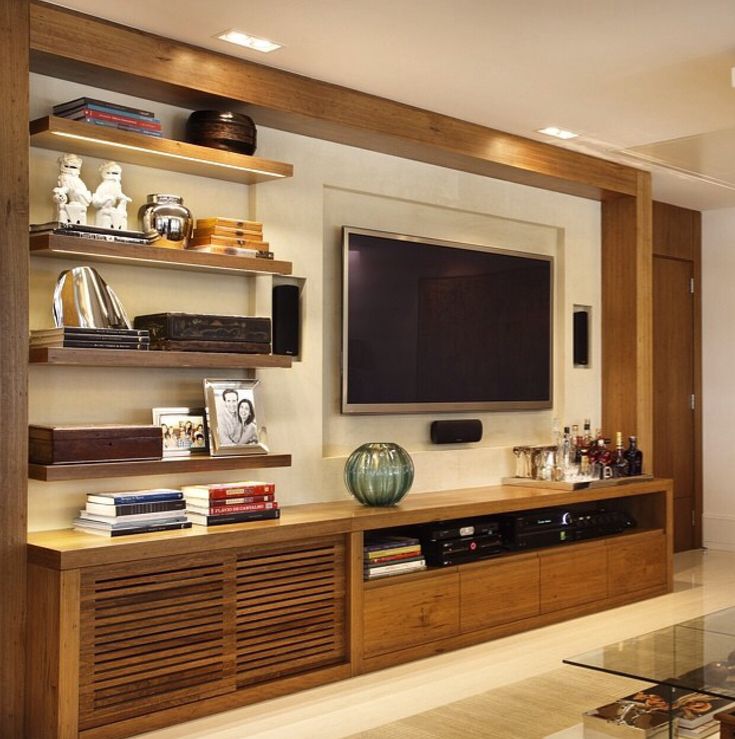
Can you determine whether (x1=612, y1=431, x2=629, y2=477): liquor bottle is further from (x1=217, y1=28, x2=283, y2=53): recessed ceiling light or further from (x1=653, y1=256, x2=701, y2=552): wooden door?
(x1=217, y1=28, x2=283, y2=53): recessed ceiling light

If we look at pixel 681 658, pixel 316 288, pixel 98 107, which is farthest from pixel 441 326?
pixel 681 658

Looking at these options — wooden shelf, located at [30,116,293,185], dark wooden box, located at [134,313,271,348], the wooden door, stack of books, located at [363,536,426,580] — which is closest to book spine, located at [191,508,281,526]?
stack of books, located at [363,536,426,580]

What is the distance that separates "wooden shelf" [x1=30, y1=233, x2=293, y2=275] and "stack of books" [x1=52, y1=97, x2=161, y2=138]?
1.41 feet

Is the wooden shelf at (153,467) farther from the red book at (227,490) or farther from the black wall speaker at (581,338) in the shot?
the black wall speaker at (581,338)

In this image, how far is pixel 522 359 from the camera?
227 inches

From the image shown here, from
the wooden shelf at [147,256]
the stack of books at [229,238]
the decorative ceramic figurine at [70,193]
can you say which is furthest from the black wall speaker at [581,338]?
the decorative ceramic figurine at [70,193]

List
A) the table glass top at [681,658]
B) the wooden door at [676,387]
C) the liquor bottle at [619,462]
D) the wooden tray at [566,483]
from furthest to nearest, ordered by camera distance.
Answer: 1. the wooden door at [676,387]
2. the liquor bottle at [619,462]
3. the wooden tray at [566,483]
4. the table glass top at [681,658]

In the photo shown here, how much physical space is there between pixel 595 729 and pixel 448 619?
1325 millimetres

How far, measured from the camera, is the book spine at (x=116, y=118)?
359 centimetres

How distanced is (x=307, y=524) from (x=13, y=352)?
1.30 metres

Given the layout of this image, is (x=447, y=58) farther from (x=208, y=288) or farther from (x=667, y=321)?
(x=667, y=321)

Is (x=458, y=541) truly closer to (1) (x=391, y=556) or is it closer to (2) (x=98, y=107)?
(1) (x=391, y=556)

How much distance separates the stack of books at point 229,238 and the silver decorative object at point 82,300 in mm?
505

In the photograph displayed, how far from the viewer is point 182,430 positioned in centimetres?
396
